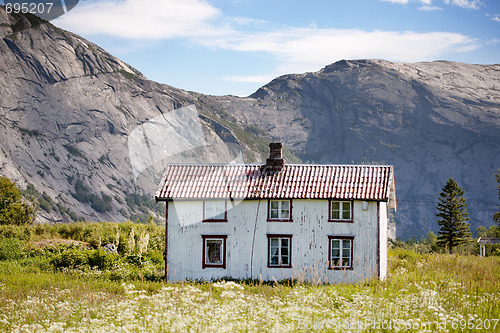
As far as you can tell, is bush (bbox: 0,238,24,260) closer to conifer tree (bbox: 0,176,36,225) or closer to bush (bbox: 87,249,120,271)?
bush (bbox: 87,249,120,271)

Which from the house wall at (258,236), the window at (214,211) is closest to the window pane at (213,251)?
the house wall at (258,236)

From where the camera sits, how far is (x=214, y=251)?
28234 mm

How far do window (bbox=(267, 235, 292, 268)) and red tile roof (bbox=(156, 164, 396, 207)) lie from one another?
200cm

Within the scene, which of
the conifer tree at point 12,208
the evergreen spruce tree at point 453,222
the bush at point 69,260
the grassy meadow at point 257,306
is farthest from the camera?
the evergreen spruce tree at point 453,222

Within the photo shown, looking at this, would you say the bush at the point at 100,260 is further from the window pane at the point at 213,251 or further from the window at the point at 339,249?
the window at the point at 339,249

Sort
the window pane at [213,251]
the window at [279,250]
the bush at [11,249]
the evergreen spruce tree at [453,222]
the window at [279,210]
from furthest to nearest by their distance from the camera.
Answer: the evergreen spruce tree at [453,222] < the bush at [11,249] < the window at [279,210] < the window pane at [213,251] < the window at [279,250]

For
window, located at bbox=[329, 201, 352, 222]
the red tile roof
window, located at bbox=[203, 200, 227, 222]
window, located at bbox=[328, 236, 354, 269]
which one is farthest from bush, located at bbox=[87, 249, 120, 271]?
window, located at bbox=[329, 201, 352, 222]

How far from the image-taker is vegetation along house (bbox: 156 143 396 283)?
90.6ft

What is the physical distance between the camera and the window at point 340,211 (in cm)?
2791

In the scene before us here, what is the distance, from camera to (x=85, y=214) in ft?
634

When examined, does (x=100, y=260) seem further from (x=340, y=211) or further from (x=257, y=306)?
(x=257, y=306)

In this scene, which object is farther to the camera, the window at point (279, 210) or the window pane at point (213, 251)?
the window at point (279, 210)

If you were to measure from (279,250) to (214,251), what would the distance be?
123 inches

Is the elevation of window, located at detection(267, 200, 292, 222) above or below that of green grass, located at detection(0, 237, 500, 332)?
above
